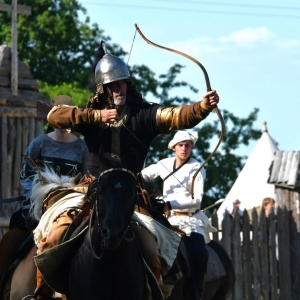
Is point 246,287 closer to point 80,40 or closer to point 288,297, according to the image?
point 288,297

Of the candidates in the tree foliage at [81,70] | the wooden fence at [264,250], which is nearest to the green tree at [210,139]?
the tree foliage at [81,70]

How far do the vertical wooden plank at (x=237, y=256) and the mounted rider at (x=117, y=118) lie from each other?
278 inches

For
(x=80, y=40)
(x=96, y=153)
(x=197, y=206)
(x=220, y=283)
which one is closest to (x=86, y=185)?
(x=96, y=153)

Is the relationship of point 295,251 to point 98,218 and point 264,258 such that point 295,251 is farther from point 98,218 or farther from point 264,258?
point 98,218

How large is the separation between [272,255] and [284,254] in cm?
35

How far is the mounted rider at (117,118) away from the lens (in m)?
8.58

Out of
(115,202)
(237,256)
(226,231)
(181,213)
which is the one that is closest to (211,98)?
(115,202)

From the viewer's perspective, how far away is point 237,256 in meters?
15.8

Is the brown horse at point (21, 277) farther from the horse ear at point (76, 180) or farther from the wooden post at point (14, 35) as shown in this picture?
the wooden post at point (14, 35)

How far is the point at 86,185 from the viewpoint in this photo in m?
8.77

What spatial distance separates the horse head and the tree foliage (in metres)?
18.1

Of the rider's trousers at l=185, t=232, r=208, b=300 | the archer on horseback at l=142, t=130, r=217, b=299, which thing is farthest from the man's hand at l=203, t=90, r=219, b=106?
the rider's trousers at l=185, t=232, r=208, b=300

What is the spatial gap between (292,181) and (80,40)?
46.7ft

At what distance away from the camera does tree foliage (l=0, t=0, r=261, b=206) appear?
27141mm
